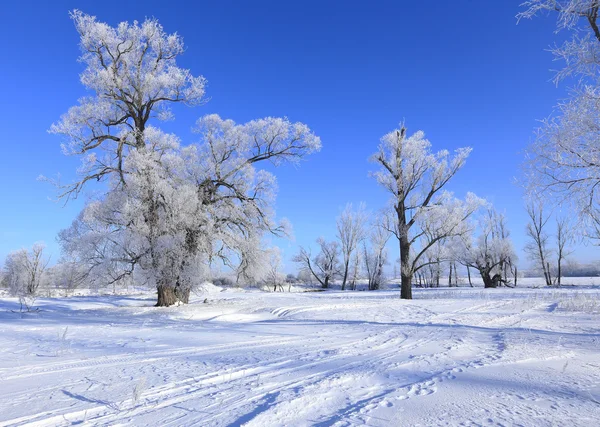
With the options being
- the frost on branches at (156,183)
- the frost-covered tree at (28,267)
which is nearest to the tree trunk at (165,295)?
the frost on branches at (156,183)

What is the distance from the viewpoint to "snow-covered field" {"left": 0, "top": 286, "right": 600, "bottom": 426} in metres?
3.20

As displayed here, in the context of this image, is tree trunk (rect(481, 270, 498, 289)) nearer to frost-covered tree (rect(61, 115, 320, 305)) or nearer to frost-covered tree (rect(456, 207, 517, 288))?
frost-covered tree (rect(456, 207, 517, 288))

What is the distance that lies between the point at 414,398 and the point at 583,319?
8520 millimetres

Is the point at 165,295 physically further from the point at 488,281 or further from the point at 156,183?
the point at 488,281

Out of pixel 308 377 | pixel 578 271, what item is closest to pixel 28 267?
pixel 308 377

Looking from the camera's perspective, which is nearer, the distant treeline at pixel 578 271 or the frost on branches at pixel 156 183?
the frost on branches at pixel 156 183

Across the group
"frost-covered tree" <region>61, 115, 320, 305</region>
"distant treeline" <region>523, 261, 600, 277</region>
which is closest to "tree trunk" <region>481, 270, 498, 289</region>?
"frost-covered tree" <region>61, 115, 320, 305</region>

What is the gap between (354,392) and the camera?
3.78 m

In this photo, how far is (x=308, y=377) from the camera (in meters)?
4.37

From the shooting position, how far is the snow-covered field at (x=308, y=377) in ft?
10.5

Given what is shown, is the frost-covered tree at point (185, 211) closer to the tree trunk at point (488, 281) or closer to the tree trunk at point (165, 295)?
the tree trunk at point (165, 295)

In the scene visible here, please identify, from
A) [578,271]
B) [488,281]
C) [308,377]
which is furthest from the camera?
[578,271]

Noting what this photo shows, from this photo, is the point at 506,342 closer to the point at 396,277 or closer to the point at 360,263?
the point at 360,263

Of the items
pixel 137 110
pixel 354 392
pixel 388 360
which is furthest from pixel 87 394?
pixel 137 110
